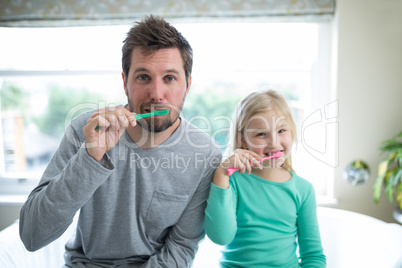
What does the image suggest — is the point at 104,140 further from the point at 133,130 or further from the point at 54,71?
the point at 54,71

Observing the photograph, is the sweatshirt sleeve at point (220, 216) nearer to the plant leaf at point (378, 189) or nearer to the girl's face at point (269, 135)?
the girl's face at point (269, 135)

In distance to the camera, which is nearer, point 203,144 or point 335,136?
point 203,144

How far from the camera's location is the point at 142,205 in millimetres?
1105

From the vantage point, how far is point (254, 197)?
1195 millimetres

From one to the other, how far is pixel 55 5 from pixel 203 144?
137 centimetres

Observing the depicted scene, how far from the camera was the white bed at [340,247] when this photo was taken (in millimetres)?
1286

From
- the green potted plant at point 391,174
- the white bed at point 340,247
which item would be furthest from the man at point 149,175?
the green potted plant at point 391,174

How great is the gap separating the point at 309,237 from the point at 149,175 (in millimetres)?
618

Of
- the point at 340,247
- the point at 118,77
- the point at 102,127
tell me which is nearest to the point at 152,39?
the point at 102,127

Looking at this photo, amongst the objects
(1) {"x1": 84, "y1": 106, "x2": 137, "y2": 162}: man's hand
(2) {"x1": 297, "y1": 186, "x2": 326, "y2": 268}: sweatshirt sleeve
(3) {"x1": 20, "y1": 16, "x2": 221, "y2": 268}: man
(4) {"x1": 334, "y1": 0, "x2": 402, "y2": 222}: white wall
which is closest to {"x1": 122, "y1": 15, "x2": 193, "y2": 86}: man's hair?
(3) {"x1": 20, "y1": 16, "x2": 221, "y2": 268}: man

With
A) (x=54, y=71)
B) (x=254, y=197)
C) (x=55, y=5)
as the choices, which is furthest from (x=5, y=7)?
(x=254, y=197)

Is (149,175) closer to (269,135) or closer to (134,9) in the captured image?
(269,135)

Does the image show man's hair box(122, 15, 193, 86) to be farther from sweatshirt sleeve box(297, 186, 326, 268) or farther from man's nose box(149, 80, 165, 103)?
sweatshirt sleeve box(297, 186, 326, 268)

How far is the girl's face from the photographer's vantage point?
45.6 inches
